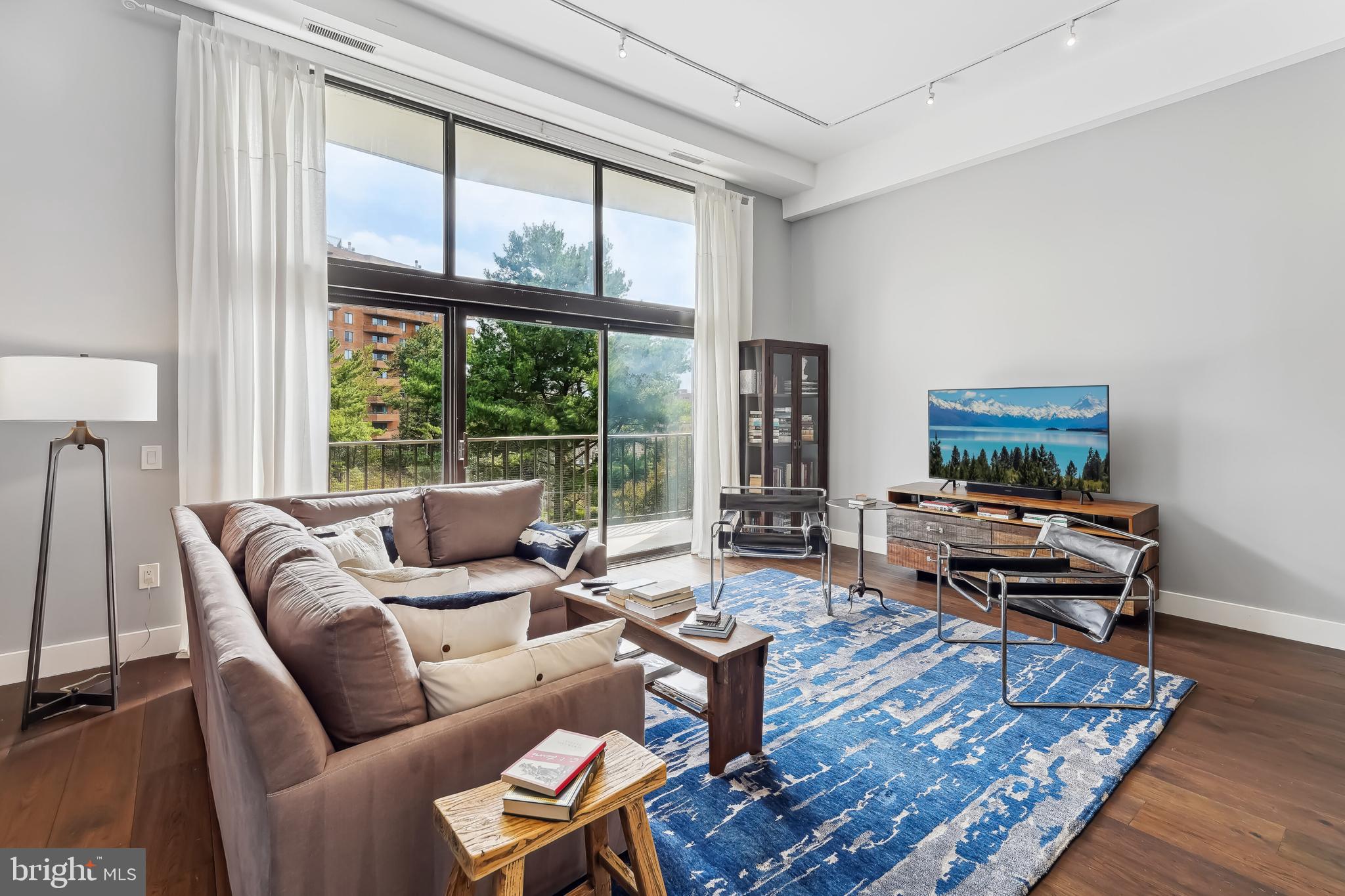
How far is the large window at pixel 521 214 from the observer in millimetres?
3943

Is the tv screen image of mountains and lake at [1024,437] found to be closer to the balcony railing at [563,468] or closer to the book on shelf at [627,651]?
the balcony railing at [563,468]

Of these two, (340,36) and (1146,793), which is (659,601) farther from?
(340,36)

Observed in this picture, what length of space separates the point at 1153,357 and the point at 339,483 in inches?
191

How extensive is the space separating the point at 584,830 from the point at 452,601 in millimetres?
618

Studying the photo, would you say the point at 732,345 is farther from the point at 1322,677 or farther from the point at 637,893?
the point at 637,893

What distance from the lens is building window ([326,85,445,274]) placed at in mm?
3475

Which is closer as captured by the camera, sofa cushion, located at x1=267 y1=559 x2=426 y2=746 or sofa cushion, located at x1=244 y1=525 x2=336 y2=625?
sofa cushion, located at x1=267 y1=559 x2=426 y2=746

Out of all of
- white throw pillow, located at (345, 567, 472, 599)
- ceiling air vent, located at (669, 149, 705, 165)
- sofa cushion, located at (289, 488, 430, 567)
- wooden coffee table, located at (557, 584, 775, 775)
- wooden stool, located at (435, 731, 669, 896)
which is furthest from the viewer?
ceiling air vent, located at (669, 149, 705, 165)

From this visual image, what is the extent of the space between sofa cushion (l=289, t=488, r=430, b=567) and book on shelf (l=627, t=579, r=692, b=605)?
1.24 metres

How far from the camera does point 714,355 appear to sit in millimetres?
5094

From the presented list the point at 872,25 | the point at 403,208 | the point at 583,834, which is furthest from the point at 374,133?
the point at 583,834

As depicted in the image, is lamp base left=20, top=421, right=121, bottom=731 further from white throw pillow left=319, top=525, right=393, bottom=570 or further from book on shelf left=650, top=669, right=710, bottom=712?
book on shelf left=650, top=669, right=710, bottom=712

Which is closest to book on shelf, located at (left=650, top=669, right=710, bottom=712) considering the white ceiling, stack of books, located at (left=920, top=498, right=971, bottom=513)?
stack of books, located at (left=920, top=498, right=971, bottom=513)

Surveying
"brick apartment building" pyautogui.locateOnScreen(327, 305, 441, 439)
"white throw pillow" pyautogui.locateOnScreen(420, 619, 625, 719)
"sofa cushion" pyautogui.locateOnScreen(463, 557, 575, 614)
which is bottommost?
"sofa cushion" pyautogui.locateOnScreen(463, 557, 575, 614)
